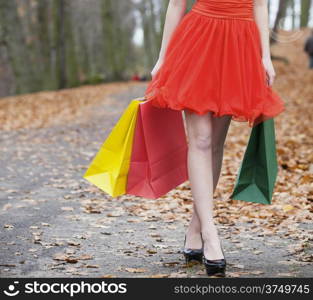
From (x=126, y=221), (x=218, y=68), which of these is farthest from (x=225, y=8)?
(x=126, y=221)

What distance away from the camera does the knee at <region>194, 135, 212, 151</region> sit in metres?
3.43

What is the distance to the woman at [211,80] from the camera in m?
3.36

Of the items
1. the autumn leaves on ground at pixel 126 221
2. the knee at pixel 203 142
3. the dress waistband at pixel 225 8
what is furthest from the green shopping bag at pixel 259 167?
the dress waistband at pixel 225 8

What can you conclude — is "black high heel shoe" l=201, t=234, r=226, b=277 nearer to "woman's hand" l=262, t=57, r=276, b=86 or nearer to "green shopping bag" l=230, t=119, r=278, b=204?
"green shopping bag" l=230, t=119, r=278, b=204

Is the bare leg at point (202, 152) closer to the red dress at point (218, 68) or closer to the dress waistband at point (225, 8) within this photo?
the red dress at point (218, 68)

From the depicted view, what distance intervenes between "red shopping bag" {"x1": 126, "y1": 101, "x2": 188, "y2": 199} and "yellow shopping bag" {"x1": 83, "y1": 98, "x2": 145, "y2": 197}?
1.5 inches

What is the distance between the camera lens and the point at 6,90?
70.8 ft

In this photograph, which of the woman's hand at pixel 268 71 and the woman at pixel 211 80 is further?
the woman's hand at pixel 268 71

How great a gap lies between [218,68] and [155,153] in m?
0.74

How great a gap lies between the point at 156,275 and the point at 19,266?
33.0 inches

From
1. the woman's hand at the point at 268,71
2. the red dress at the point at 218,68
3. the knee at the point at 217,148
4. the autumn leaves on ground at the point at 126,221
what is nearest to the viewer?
the red dress at the point at 218,68

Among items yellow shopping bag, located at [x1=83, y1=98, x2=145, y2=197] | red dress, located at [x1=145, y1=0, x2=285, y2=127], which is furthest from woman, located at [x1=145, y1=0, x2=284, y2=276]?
yellow shopping bag, located at [x1=83, y1=98, x2=145, y2=197]

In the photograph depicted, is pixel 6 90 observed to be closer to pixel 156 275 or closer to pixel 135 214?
pixel 135 214

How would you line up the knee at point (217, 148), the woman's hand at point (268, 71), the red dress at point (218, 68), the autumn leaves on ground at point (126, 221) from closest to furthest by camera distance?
the red dress at point (218, 68)
the woman's hand at point (268, 71)
the knee at point (217, 148)
the autumn leaves on ground at point (126, 221)
